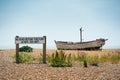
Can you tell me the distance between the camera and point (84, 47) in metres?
44.1

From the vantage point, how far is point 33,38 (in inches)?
649

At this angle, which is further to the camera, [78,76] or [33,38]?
[33,38]

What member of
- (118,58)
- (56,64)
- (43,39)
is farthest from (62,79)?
(118,58)

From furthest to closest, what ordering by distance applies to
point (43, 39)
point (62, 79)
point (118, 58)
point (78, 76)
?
point (118, 58) → point (43, 39) → point (78, 76) → point (62, 79)

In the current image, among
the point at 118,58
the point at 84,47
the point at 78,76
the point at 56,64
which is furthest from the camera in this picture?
the point at 84,47

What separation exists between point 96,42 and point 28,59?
28718mm

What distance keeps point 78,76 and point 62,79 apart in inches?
34.8

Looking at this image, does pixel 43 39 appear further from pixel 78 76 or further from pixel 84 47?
pixel 84 47

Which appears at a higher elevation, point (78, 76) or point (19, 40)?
point (19, 40)

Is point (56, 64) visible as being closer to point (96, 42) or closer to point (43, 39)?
point (43, 39)

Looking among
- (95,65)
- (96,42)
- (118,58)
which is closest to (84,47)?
(96,42)

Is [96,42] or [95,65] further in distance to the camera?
[96,42]

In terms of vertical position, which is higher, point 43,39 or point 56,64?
point 43,39

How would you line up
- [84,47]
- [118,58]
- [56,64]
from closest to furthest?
[56,64] < [118,58] < [84,47]
